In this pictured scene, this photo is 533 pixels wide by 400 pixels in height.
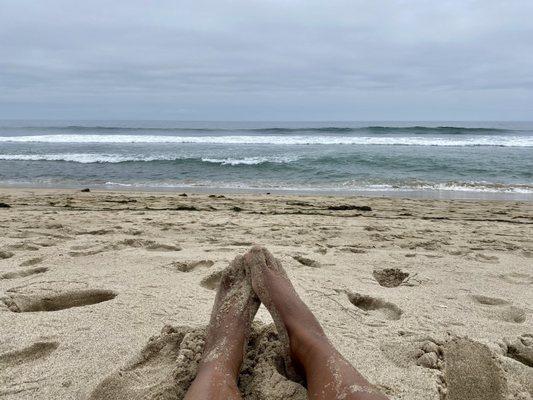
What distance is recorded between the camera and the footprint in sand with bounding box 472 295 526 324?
2.32 meters

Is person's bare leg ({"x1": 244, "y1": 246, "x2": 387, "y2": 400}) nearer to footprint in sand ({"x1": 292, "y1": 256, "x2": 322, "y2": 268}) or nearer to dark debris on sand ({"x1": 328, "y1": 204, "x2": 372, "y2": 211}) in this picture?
footprint in sand ({"x1": 292, "y1": 256, "x2": 322, "y2": 268})

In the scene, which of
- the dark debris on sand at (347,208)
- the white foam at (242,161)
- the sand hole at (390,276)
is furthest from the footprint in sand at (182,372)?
the white foam at (242,161)

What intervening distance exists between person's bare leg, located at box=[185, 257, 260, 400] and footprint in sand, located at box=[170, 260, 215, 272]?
106 centimetres

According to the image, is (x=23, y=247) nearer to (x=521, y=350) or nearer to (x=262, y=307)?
(x=262, y=307)

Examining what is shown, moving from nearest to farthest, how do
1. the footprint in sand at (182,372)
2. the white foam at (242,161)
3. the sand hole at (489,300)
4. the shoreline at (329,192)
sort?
the footprint in sand at (182,372) → the sand hole at (489,300) → the shoreline at (329,192) → the white foam at (242,161)

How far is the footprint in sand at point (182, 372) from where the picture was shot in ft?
5.02

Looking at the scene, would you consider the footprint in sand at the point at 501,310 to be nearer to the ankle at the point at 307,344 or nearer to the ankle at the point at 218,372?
the ankle at the point at 307,344

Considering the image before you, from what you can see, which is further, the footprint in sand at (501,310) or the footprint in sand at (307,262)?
Answer: the footprint in sand at (307,262)

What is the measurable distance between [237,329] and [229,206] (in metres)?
4.28

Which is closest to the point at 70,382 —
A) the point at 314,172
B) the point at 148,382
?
the point at 148,382

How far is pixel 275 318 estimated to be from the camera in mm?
1829

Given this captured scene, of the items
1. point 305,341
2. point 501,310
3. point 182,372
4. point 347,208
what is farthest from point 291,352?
point 347,208

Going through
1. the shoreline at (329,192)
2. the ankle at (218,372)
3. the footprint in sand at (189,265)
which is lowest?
the shoreline at (329,192)

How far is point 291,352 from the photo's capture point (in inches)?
66.2
